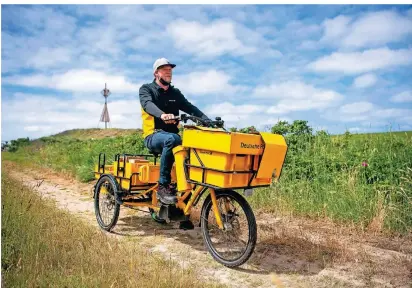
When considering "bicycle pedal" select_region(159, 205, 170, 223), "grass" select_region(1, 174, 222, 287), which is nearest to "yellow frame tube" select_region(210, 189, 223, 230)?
"grass" select_region(1, 174, 222, 287)

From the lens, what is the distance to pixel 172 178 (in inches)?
231

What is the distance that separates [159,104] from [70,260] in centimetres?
266

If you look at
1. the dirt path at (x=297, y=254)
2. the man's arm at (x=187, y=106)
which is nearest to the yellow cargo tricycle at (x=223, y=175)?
the dirt path at (x=297, y=254)

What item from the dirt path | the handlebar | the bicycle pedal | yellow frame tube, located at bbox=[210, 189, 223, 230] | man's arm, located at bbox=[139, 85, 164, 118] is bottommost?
the dirt path

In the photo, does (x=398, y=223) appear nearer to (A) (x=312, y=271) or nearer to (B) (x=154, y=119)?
(A) (x=312, y=271)

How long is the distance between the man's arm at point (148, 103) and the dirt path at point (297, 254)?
1920 mm

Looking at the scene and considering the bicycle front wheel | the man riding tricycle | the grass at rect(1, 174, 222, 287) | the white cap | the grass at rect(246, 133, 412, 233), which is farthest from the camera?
the grass at rect(246, 133, 412, 233)

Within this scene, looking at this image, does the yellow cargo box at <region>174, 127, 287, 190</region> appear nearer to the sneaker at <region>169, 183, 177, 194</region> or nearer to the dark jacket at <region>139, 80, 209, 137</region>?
the sneaker at <region>169, 183, 177, 194</region>

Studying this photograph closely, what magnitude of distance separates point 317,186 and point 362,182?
80 cm

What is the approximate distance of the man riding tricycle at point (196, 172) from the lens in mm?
4473

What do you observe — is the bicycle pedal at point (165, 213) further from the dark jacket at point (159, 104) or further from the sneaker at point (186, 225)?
the dark jacket at point (159, 104)

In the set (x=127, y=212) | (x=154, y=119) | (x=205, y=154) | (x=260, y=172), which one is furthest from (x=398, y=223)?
(x=127, y=212)

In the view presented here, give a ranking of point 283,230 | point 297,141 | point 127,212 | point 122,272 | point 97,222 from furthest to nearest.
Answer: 1. point 297,141
2. point 127,212
3. point 97,222
4. point 283,230
5. point 122,272

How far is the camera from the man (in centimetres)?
549
